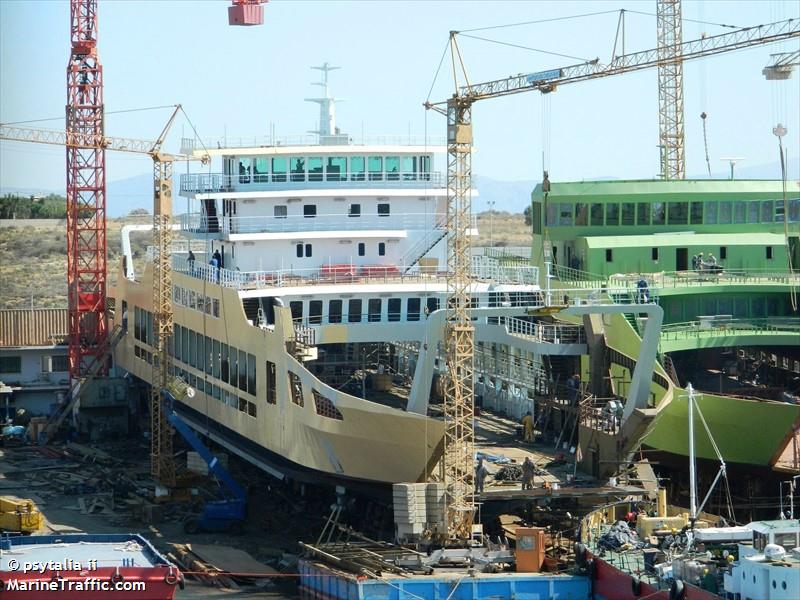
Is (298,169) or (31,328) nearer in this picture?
(298,169)

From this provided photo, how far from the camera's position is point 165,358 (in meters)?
46.5

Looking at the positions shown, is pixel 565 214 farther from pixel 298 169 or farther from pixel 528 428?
pixel 528 428

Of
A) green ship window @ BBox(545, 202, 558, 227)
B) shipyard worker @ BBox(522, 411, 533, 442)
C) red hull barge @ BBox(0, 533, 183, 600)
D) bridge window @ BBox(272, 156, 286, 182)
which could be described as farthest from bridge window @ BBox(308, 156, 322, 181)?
red hull barge @ BBox(0, 533, 183, 600)

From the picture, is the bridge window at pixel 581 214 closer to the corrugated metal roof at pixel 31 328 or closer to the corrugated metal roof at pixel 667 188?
the corrugated metal roof at pixel 667 188

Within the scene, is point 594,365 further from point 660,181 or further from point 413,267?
point 660,181

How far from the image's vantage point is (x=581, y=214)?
52.0 metres

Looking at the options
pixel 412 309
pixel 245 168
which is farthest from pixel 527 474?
pixel 245 168

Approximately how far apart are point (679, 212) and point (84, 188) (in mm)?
18214

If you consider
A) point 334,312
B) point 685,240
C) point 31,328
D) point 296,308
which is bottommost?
point 31,328

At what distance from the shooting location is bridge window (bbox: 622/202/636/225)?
51.8 metres

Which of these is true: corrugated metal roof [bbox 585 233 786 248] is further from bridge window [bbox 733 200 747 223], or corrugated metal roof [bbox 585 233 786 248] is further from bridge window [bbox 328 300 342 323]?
bridge window [bbox 328 300 342 323]

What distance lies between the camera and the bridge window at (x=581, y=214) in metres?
51.9

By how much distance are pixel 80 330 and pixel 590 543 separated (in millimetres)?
25392

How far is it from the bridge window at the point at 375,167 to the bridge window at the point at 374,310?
172 inches
